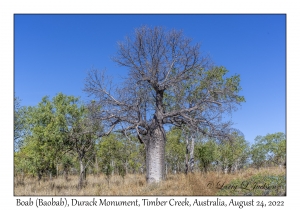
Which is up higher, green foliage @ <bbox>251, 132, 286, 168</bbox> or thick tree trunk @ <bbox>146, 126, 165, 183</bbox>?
thick tree trunk @ <bbox>146, 126, 165, 183</bbox>

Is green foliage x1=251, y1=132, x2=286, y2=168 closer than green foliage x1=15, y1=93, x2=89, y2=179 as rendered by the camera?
No

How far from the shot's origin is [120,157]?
55.5 ft

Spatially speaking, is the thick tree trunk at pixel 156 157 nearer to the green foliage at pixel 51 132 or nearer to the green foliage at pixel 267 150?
the green foliage at pixel 51 132

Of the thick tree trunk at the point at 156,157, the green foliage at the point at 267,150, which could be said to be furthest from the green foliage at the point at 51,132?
the green foliage at the point at 267,150

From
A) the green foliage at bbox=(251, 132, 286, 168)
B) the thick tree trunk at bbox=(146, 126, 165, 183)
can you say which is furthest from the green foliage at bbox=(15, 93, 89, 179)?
the green foliage at bbox=(251, 132, 286, 168)

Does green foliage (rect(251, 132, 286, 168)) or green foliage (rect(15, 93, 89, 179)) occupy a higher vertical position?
green foliage (rect(15, 93, 89, 179))

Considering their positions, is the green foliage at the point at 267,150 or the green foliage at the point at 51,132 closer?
the green foliage at the point at 51,132

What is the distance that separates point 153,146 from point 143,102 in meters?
2.01

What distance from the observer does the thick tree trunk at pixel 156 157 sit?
34.3 ft

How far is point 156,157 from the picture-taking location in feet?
34.9

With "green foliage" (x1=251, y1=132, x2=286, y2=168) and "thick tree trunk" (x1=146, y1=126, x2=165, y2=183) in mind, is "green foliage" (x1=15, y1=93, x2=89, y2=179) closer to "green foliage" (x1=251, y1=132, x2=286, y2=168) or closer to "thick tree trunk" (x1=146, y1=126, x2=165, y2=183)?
"thick tree trunk" (x1=146, y1=126, x2=165, y2=183)

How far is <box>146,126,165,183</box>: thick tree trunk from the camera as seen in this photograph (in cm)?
1047

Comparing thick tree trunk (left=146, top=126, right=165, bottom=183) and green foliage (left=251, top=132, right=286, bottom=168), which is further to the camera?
green foliage (left=251, top=132, right=286, bottom=168)
